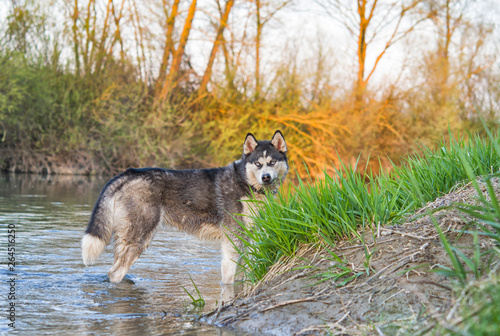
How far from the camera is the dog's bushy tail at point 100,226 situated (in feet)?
20.0

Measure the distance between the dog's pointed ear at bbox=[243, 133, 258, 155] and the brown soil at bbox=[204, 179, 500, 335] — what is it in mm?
2845

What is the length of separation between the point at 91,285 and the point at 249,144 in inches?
116

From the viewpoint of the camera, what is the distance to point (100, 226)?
6.37 metres

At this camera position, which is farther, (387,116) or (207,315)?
(387,116)

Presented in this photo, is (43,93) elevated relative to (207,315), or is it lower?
elevated

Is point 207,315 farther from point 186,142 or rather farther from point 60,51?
point 60,51

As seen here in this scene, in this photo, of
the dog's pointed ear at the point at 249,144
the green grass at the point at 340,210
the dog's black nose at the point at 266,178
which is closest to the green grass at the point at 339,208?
the green grass at the point at 340,210

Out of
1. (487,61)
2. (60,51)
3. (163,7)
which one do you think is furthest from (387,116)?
(60,51)

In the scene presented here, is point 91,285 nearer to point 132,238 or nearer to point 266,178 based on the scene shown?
point 132,238

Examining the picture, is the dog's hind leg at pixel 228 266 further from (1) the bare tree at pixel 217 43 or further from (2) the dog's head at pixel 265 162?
(1) the bare tree at pixel 217 43

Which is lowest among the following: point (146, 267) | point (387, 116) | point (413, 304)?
point (146, 267)

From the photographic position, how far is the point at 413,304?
12.3ft

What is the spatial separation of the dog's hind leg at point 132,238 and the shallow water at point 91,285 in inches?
10.3

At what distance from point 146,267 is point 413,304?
429 centimetres
